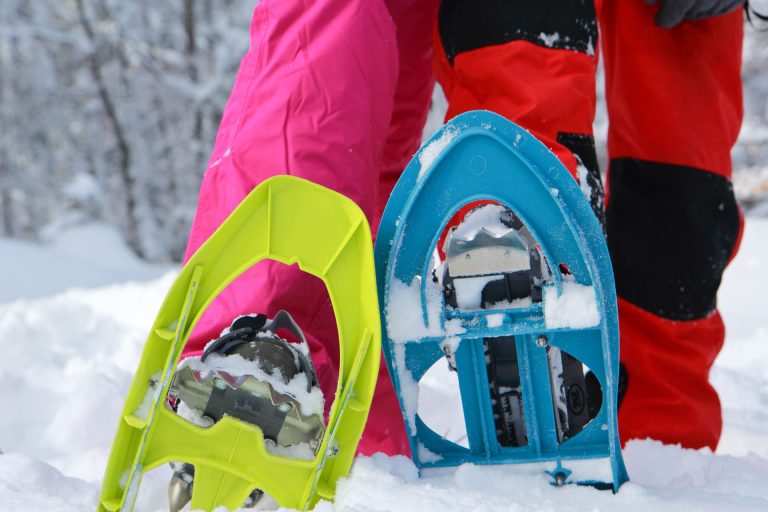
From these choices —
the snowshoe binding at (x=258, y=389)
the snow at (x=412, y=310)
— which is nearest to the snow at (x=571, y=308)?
the snow at (x=412, y=310)

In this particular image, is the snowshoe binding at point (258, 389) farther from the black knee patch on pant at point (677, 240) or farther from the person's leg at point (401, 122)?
the black knee patch on pant at point (677, 240)

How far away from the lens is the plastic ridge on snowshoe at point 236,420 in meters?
0.95

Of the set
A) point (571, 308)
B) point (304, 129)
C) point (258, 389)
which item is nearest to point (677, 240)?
point (571, 308)

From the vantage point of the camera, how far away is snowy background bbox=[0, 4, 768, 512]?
3.46 feet

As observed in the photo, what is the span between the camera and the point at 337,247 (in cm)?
100

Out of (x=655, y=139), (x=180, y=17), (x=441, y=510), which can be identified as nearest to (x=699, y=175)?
(x=655, y=139)

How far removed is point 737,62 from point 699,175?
0.87 ft

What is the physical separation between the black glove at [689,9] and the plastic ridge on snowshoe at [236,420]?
942 millimetres

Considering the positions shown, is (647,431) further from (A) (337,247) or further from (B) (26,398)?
(B) (26,398)

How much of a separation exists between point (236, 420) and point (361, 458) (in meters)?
0.19

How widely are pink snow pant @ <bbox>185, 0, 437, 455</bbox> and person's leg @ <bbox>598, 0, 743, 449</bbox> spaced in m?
0.67

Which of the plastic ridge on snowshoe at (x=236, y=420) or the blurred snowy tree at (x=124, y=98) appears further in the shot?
the blurred snowy tree at (x=124, y=98)

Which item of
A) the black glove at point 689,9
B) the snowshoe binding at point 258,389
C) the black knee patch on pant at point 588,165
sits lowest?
the snowshoe binding at point 258,389

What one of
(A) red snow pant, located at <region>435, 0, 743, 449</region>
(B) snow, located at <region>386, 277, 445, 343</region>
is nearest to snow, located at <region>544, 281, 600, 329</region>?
(B) snow, located at <region>386, 277, 445, 343</region>
